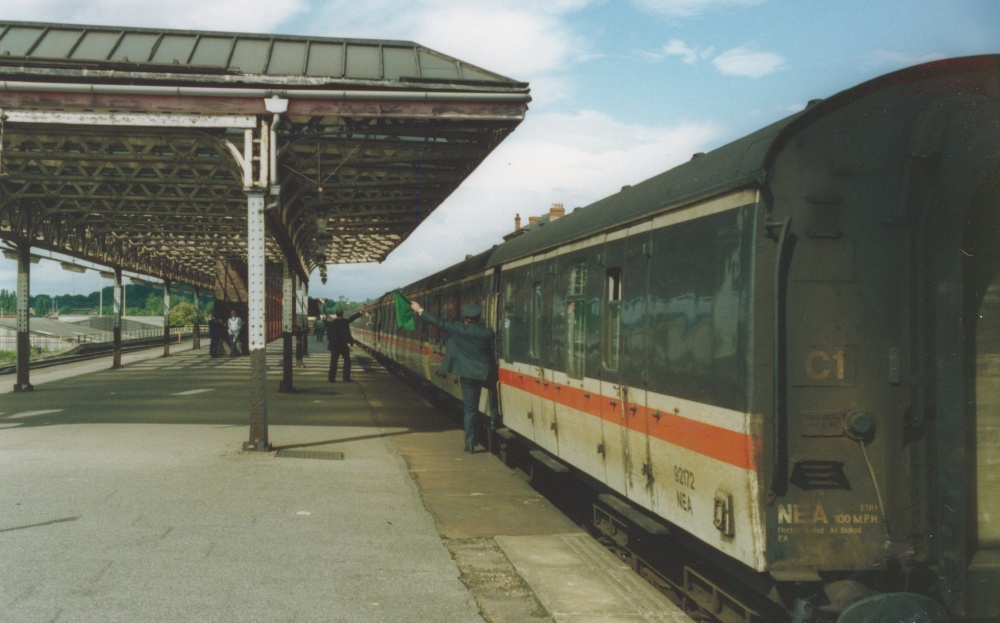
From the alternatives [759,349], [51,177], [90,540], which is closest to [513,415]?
[90,540]

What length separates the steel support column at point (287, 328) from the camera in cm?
2023

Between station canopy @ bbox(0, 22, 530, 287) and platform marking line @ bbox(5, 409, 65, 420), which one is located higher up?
station canopy @ bbox(0, 22, 530, 287)

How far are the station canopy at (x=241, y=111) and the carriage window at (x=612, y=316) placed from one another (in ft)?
20.9

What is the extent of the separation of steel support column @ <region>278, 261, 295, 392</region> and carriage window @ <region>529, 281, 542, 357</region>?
1143 centimetres

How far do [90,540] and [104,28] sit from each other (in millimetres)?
9994

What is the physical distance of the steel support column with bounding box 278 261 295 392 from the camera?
2023 centimetres

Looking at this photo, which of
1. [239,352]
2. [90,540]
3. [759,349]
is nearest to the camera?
[759,349]

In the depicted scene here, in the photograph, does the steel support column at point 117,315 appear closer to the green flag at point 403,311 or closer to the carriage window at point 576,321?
the green flag at point 403,311

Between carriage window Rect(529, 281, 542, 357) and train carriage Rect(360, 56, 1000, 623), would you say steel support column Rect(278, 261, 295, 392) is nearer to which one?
carriage window Rect(529, 281, 542, 357)

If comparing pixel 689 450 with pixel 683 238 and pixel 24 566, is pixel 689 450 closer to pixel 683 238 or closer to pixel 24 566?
pixel 683 238

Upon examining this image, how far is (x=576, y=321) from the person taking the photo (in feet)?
25.3

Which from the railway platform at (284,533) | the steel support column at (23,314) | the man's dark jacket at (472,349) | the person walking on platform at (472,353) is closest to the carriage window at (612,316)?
the railway platform at (284,533)

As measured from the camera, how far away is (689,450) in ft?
17.5

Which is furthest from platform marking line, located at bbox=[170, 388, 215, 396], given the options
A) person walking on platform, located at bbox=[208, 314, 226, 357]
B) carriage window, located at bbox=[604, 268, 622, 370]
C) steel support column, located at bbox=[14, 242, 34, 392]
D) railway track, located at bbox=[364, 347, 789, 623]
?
person walking on platform, located at bbox=[208, 314, 226, 357]
